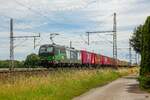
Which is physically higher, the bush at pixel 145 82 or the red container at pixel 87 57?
the red container at pixel 87 57

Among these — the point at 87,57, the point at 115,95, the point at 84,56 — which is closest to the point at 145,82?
the point at 115,95

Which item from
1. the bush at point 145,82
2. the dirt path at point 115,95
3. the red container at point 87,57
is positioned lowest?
the dirt path at point 115,95

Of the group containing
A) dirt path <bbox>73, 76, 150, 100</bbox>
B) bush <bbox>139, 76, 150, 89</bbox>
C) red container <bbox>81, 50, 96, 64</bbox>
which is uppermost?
red container <bbox>81, 50, 96, 64</bbox>

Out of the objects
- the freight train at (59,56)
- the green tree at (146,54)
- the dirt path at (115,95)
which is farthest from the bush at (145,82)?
the freight train at (59,56)

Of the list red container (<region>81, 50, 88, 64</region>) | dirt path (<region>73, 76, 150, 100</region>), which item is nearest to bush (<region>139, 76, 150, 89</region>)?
dirt path (<region>73, 76, 150, 100</region>)

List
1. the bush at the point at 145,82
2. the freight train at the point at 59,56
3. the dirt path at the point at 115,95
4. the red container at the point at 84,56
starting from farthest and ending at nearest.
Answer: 1. the red container at the point at 84,56
2. the freight train at the point at 59,56
3. the bush at the point at 145,82
4. the dirt path at the point at 115,95

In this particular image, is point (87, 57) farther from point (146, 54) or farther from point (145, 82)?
point (145, 82)

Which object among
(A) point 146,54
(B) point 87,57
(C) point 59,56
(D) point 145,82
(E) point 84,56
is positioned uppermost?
(A) point 146,54

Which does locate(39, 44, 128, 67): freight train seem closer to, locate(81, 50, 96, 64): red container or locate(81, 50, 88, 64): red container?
locate(81, 50, 88, 64): red container

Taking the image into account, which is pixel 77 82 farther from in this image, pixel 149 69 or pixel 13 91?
pixel 13 91

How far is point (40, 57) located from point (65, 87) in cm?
2794

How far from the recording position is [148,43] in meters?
29.4

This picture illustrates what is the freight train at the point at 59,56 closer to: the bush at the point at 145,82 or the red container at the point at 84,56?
the red container at the point at 84,56

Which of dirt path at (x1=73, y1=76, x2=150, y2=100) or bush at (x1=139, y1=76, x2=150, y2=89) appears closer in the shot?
dirt path at (x1=73, y1=76, x2=150, y2=100)
